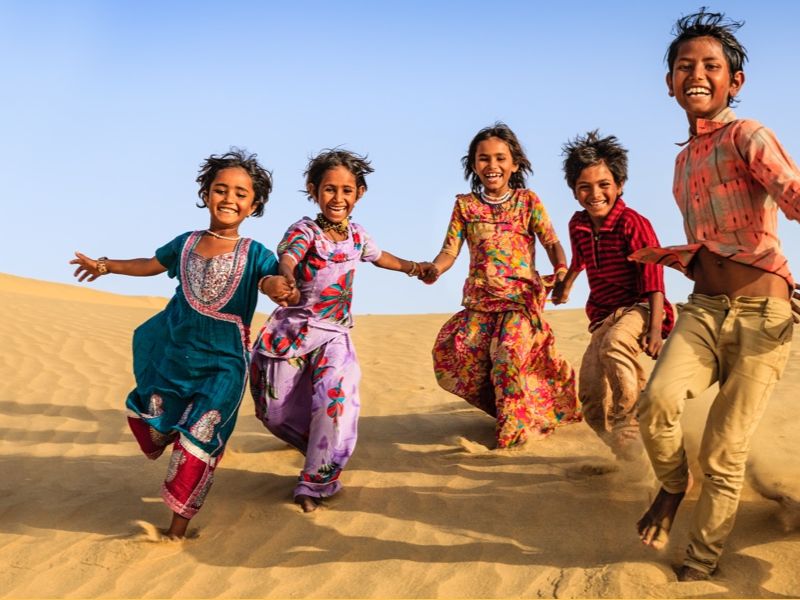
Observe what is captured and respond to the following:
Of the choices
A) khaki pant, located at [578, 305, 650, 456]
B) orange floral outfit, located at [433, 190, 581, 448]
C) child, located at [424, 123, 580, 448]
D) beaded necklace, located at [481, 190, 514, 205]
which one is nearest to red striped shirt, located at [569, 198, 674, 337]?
khaki pant, located at [578, 305, 650, 456]

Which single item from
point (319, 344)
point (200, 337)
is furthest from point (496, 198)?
point (200, 337)

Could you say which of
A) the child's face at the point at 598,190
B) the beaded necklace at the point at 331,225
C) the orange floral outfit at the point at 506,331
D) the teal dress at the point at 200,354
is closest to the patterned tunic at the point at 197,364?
the teal dress at the point at 200,354

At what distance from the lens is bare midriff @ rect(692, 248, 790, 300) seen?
4.01 metres

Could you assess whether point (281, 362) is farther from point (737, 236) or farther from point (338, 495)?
point (737, 236)

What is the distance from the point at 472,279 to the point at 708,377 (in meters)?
2.58

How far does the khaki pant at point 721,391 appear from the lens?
12.9 feet

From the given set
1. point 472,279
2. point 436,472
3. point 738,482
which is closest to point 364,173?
point 472,279

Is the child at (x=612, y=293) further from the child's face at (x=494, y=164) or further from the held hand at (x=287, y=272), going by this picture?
the held hand at (x=287, y=272)

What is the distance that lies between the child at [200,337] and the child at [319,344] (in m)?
0.34

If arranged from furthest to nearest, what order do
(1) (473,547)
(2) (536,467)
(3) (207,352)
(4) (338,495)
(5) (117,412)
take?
(5) (117,412) < (2) (536,467) < (4) (338,495) < (3) (207,352) < (1) (473,547)

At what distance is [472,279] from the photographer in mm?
6434

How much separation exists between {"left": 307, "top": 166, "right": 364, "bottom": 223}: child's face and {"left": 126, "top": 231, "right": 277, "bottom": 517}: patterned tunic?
0.56m

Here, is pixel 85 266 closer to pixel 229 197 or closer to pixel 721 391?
pixel 229 197

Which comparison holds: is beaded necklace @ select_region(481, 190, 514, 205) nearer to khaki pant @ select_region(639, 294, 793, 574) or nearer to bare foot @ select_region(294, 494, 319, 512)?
bare foot @ select_region(294, 494, 319, 512)
